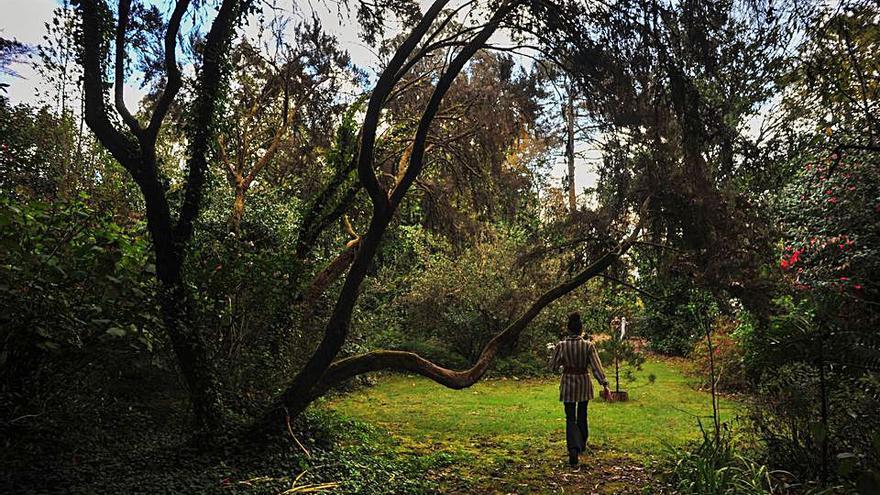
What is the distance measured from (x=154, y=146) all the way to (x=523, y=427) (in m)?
6.57

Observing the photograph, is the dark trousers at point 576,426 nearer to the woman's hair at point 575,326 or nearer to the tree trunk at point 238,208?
the woman's hair at point 575,326

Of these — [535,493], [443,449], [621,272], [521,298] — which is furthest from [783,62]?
[521,298]

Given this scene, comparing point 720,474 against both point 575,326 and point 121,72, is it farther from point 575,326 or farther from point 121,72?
point 121,72

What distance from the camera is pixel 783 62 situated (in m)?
4.82

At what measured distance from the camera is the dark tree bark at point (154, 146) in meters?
4.83

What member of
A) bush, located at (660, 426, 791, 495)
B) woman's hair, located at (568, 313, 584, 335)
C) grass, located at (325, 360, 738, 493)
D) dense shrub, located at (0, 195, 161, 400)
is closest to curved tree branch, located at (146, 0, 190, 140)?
dense shrub, located at (0, 195, 161, 400)

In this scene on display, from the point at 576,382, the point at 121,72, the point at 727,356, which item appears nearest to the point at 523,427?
the point at 576,382

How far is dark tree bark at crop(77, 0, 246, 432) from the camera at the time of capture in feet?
15.9

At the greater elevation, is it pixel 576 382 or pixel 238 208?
pixel 238 208

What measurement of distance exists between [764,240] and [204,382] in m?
6.64

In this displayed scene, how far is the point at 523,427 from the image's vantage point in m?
8.48

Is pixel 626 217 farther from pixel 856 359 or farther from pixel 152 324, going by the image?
pixel 152 324

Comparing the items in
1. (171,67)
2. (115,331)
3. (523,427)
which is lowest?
(523,427)

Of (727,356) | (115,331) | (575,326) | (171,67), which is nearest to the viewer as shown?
(115,331)
